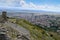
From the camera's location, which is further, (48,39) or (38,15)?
(38,15)

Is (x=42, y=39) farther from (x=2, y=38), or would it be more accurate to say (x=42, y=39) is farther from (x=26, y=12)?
(x=26, y=12)

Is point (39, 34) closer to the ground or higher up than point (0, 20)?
closer to the ground

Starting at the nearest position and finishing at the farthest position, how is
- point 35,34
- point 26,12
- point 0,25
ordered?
point 0,25
point 35,34
point 26,12

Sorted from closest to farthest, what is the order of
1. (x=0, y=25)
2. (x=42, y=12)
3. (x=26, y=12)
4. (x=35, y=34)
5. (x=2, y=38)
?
1. (x=2, y=38)
2. (x=0, y=25)
3. (x=35, y=34)
4. (x=26, y=12)
5. (x=42, y=12)

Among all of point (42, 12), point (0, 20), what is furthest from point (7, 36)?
point (42, 12)

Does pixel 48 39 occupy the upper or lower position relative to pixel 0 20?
lower

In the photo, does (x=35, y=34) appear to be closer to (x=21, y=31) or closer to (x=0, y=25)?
(x=21, y=31)

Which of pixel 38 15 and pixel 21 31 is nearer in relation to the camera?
pixel 21 31

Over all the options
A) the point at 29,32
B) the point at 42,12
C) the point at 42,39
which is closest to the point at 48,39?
the point at 42,39

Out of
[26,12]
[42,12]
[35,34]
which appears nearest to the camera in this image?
[35,34]
